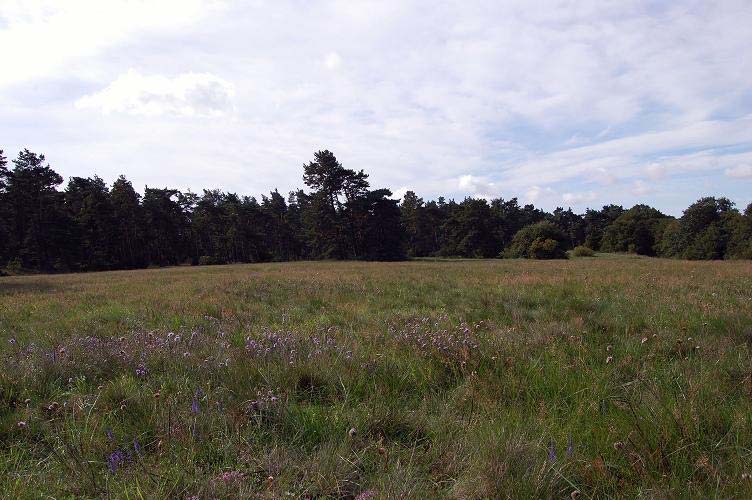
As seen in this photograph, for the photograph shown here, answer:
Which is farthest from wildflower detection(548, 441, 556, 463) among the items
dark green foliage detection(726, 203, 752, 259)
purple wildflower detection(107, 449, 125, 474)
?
dark green foliage detection(726, 203, 752, 259)

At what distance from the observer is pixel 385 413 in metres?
3.01

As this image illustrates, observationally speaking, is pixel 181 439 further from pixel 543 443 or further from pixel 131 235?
pixel 131 235

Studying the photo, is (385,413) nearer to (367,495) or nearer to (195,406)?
(367,495)

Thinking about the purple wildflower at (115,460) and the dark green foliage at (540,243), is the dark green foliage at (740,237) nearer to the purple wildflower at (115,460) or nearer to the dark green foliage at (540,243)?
the dark green foliage at (540,243)

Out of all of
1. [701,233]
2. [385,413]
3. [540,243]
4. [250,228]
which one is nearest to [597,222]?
[701,233]

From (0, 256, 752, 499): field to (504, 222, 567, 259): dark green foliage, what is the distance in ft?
163

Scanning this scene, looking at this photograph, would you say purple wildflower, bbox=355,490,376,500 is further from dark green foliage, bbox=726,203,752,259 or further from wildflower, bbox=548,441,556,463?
dark green foliage, bbox=726,203,752,259

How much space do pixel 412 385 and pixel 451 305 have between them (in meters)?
5.20

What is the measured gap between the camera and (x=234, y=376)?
12.0 ft

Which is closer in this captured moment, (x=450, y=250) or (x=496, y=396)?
(x=496, y=396)

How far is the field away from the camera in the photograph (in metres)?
2.29

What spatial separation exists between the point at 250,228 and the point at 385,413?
71474 millimetres

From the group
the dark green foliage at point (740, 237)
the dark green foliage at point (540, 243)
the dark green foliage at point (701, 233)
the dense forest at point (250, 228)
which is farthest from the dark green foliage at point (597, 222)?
the dark green foliage at point (540, 243)

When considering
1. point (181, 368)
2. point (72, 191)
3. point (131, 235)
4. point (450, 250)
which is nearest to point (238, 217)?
point (131, 235)
